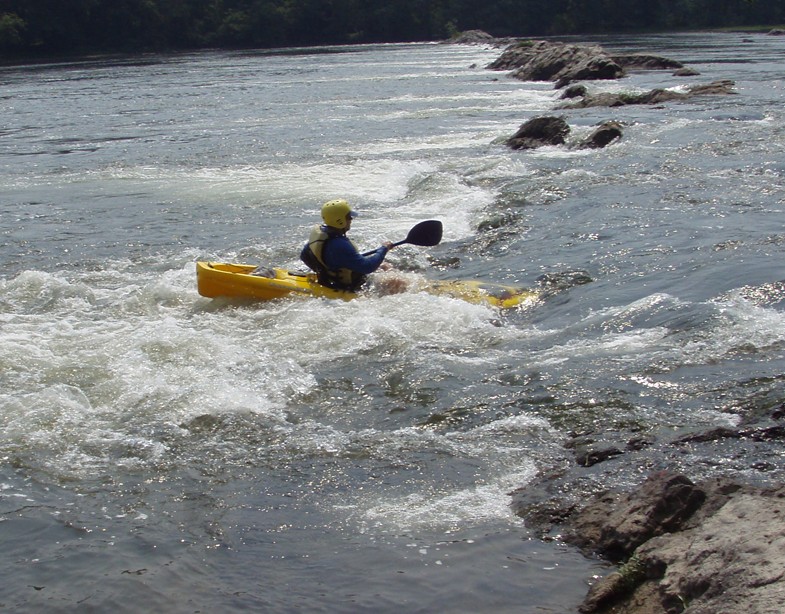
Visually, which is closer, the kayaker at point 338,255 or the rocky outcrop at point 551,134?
the kayaker at point 338,255

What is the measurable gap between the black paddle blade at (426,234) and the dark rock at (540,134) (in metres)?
8.46

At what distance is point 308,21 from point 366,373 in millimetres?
79677

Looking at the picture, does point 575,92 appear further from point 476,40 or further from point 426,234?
point 476,40

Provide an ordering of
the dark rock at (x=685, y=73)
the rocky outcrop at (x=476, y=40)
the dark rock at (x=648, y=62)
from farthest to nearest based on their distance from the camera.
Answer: the rocky outcrop at (x=476, y=40), the dark rock at (x=648, y=62), the dark rock at (x=685, y=73)

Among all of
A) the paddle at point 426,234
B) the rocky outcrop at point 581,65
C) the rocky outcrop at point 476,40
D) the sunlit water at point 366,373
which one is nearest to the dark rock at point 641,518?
the sunlit water at point 366,373

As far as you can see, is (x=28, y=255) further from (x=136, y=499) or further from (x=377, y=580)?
(x=377, y=580)

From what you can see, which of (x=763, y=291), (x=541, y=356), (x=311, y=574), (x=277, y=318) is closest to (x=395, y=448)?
(x=311, y=574)

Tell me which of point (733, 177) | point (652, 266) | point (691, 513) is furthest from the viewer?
point (733, 177)

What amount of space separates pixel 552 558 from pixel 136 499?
7.11 ft

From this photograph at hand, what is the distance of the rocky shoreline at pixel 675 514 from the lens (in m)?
3.41

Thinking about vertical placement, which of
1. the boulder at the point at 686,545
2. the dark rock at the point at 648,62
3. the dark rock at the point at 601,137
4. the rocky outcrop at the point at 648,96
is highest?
the dark rock at the point at 648,62

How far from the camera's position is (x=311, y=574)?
4.24m

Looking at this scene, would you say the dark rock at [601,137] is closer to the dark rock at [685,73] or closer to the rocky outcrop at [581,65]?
the dark rock at [685,73]

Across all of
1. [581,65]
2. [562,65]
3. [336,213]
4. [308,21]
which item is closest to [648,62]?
[562,65]
